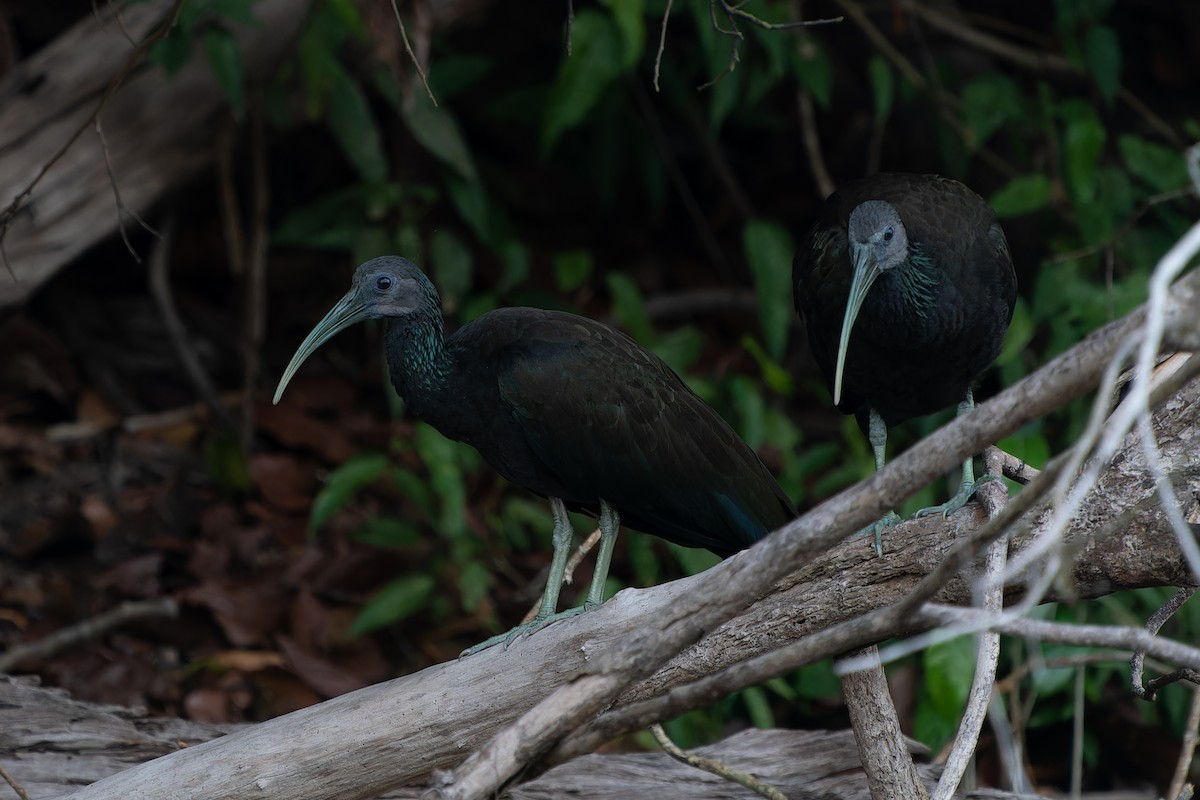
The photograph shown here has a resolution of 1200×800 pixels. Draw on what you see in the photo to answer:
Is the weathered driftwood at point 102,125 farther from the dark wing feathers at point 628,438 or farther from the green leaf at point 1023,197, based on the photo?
the green leaf at point 1023,197

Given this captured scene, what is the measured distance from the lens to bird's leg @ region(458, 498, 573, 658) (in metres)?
3.48

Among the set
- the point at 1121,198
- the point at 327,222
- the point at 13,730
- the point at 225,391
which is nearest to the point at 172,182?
the point at 327,222

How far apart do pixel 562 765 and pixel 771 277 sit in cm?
241

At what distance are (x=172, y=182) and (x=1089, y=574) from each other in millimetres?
4067

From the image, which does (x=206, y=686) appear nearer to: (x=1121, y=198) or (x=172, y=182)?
(x=172, y=182)

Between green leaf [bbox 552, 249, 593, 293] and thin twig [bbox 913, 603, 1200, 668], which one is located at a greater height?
green leaf [bbox 552, 249, 593, 293]

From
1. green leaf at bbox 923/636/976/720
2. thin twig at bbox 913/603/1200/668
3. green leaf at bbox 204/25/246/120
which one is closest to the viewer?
thin twig at bbox 913/603/1200/668

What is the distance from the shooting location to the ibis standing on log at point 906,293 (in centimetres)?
353

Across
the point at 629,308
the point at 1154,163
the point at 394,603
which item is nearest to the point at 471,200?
the point at 629,308

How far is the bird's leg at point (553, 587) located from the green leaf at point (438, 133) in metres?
1.98

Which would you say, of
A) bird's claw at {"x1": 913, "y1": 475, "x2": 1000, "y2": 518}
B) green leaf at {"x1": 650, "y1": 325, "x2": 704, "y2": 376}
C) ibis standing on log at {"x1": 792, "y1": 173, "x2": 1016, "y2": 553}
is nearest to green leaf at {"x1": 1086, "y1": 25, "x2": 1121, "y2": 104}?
ibis standing on log at {"x1": 792, "y1": 173, "x2": 1016, "y2": 553}

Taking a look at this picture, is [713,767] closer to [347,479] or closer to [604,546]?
[604,546]

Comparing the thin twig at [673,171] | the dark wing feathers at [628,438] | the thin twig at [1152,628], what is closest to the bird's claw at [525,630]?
the dark wing feathers at [628,438]

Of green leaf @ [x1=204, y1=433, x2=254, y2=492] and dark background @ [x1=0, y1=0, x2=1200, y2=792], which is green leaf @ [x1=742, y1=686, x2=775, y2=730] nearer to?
dark background @ [x1=0, y1=0, x2=1200, y2=792]
